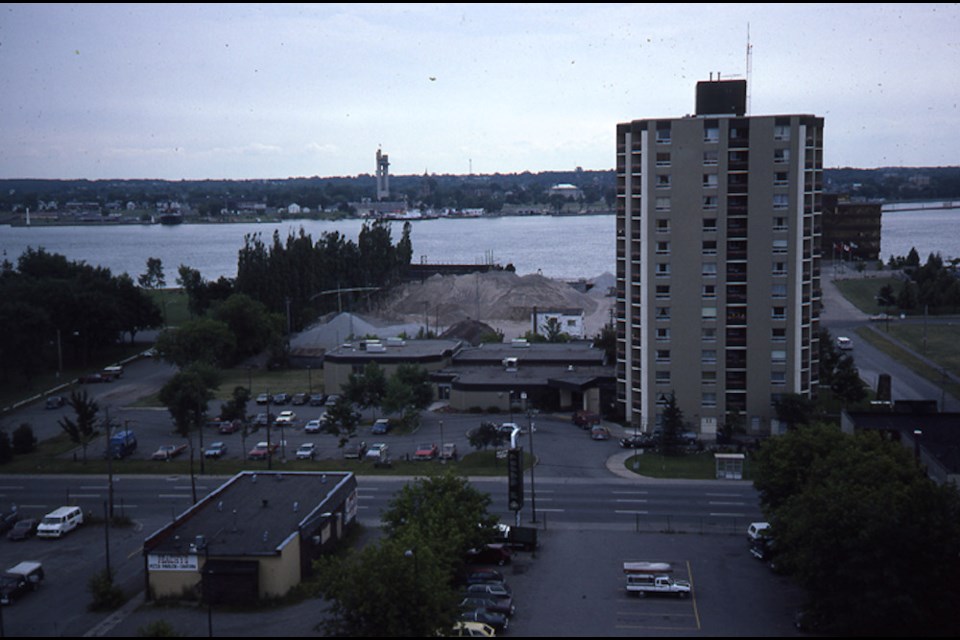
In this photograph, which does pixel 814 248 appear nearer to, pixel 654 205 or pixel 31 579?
pixel 654 205

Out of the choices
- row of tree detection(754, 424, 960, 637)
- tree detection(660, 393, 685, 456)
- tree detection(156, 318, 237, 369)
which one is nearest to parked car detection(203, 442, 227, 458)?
tree detection(156, 318, 237, 369)

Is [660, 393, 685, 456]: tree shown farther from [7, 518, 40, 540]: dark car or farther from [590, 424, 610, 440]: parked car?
[7, 518, 40, 540]: dark car

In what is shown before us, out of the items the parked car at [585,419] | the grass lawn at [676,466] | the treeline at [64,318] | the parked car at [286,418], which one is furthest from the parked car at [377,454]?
the treeline at [64,318]

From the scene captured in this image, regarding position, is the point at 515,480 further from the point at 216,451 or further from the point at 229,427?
the point at 229,427

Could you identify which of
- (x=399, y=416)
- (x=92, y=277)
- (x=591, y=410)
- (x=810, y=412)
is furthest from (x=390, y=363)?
(x=92, y=277)

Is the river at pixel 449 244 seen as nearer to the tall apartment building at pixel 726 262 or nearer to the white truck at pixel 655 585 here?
the tall apartment building at pixel 726 262

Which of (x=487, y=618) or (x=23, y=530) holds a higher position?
(x=487, y=618)

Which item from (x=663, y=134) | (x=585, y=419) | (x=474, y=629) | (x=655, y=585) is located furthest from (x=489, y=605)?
(x=663, y=134)
